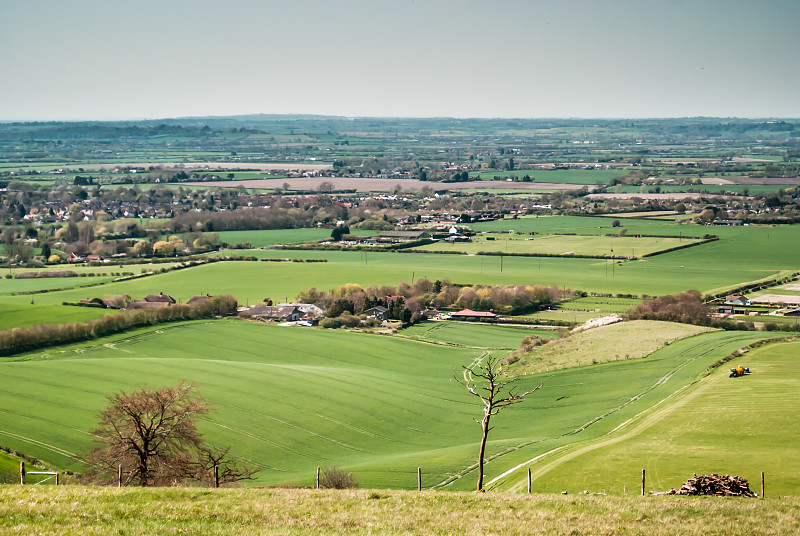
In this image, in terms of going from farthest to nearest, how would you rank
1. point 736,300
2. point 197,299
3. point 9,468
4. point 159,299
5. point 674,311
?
point 159,299 < point 736,300 < point 197,299 < point 674,311 < point 9,468

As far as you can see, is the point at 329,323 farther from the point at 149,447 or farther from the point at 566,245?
the point at 566,245

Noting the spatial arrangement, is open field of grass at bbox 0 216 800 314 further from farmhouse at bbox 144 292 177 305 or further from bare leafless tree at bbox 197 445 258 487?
bare leafless tree at bbox 197 445 258 487

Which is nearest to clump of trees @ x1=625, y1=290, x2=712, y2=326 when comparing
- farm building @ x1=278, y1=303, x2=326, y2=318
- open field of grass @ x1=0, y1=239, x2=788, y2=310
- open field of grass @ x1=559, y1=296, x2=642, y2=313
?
open field of grass @ x1=559, y1=296, x2=642, y2=313

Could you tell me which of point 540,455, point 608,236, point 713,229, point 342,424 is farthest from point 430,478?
point 713,229

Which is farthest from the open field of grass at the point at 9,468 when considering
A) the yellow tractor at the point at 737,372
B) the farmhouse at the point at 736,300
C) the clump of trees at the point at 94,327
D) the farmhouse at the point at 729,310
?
the farmhouse at the point at 736,300

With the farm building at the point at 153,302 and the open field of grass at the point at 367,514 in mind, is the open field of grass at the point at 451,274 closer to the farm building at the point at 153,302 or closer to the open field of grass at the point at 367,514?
the farm building at the point at 153,302

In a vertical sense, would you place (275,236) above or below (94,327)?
below

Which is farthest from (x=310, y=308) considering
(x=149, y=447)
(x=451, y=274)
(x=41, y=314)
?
(x=149, y=447)
